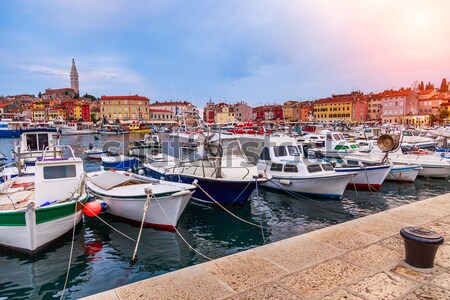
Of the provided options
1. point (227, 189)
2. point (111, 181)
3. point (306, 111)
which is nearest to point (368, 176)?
point (227, 189)

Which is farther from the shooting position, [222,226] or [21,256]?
[222,226]

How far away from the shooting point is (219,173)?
1427cm

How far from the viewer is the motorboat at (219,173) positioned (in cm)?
1389

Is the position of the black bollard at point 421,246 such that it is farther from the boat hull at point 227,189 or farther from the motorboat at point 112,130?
the motorboat at point 112,130

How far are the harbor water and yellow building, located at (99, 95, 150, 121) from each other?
12905 cm

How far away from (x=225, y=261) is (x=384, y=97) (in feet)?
381

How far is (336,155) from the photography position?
25812 mm

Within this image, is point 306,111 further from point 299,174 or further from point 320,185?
point 320,185

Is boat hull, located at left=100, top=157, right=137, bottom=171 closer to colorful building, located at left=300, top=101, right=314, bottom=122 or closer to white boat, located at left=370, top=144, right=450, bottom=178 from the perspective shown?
white boat, located at left=370, top=144, right=450, bottom=178

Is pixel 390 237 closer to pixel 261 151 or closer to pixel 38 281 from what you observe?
pixel 38 281

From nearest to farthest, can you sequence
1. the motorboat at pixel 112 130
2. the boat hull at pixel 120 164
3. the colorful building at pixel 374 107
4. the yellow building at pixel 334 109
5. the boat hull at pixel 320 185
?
the boat hull at pixel 320 185 → the boat hull at pixel 120 164 → the motorboat at pixel 112 130 → the colorful building at pixel 374 107 → the yellow building at pixel 334 109

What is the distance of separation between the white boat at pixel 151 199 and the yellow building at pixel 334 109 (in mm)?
106822

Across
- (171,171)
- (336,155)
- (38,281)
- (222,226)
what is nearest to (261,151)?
(171,171)

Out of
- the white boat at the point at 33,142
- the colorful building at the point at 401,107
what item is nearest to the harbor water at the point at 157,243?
the white boat at the point at 33,142
